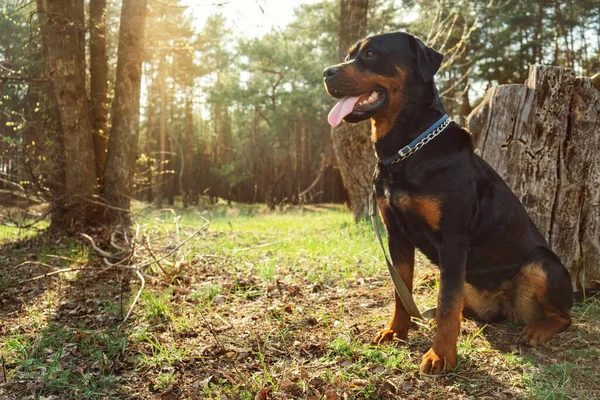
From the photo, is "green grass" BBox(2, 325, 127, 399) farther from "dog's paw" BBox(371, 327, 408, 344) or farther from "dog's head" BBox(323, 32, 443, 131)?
"dog's head" BBox(323, 32, 443, 131)

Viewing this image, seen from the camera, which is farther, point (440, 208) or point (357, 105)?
point (357, 105)

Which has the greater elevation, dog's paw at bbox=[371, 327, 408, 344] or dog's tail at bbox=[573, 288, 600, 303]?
dog's tail at bbox=[573, 288, 600, 303]

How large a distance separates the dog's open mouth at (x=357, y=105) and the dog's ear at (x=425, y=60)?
0.29 meters

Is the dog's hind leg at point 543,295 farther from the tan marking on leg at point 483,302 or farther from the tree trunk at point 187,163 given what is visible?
the tree trunk at point 187,163

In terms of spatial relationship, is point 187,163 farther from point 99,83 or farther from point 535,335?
point 535,335

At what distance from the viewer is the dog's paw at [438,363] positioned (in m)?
2.72

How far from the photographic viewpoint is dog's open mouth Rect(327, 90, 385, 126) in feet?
9.77

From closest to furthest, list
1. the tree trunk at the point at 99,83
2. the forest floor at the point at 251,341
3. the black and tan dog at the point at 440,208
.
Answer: the forest floor at the point at 251,341
the black and tan dog at the point at 440,208
the tree trunk at the point at 99,83

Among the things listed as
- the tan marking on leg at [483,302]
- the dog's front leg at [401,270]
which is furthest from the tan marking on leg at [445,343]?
the tan marking on leg at [483,302]

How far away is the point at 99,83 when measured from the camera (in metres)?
7.47

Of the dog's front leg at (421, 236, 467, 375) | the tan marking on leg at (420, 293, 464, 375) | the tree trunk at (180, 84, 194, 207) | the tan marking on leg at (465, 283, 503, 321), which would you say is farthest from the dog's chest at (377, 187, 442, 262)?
the tree trunk at (180, 84, 194, 207)

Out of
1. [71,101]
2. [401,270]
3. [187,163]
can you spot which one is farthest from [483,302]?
[187,163]

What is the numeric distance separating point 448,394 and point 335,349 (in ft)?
2.60

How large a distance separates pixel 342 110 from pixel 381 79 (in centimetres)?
31
